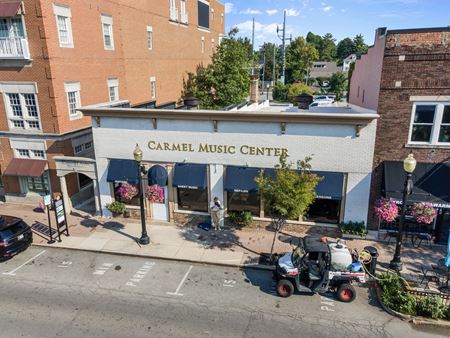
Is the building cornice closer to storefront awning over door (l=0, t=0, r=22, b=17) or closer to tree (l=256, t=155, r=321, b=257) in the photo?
tree (l=256, t=155, r=321, b=257)

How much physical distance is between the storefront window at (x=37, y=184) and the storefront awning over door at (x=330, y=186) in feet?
48.9

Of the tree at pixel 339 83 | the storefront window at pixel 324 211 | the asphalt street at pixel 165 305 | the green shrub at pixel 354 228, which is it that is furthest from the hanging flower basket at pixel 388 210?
the tree at pixel 339 83

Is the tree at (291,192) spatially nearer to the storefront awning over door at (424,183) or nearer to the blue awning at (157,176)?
the storefront awning over door at (424,183)

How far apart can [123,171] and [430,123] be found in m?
14.8

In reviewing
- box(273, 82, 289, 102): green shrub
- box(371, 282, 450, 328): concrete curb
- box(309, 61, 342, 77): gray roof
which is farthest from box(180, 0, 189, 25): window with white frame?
box(309, 61, 342, 77): gray roof

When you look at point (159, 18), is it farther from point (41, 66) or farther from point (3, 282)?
point (3, 282)

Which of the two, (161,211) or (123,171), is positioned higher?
(123,171)

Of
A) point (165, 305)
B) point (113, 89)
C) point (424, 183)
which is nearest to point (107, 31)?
point (113, 89)

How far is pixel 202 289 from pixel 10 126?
16590mm

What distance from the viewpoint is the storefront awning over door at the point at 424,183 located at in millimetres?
14820

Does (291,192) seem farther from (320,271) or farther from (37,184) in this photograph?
(37,184)

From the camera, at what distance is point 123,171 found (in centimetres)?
1823

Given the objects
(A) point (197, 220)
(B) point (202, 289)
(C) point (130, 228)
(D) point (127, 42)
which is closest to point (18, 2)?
(D) point (127, 42)

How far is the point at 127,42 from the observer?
27578 millimetres
